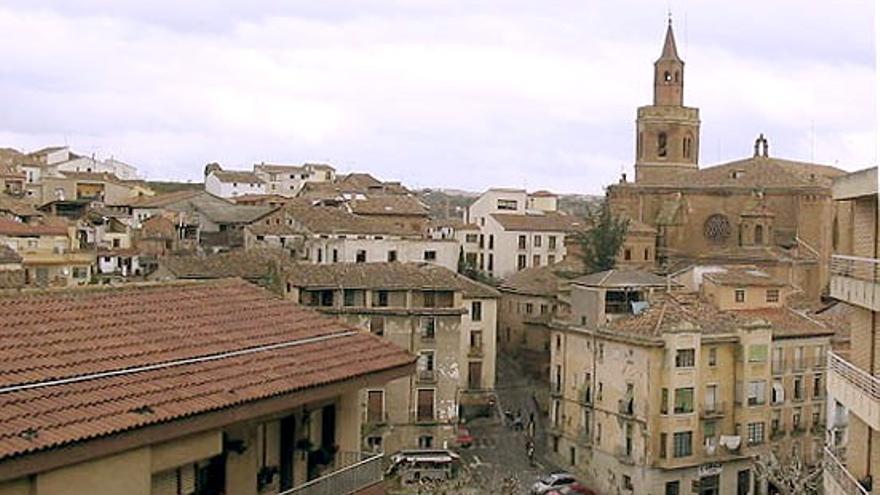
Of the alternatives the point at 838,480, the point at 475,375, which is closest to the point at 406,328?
the point at 475,375

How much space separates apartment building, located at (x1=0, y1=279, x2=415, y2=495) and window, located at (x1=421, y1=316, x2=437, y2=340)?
21281 mm

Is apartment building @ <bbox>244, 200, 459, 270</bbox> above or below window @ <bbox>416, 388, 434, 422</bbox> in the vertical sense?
above

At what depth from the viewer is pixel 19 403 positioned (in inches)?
350

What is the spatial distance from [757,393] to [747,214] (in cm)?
1704

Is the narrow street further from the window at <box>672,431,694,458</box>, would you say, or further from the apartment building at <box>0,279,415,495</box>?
the apartment building at <box>0,279,415,495</box>

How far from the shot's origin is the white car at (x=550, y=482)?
3219 cm

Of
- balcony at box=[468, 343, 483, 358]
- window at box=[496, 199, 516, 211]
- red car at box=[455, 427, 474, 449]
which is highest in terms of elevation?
window at box=[496, 199, 516, 211]

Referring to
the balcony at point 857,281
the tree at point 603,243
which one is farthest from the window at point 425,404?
the balcony at point 857,281

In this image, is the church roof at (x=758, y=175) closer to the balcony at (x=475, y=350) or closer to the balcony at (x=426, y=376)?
the balcony at (x=475, y=350)

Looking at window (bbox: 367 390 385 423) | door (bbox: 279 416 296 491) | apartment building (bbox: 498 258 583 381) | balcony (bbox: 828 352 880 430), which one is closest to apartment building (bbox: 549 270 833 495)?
window (bbox: 367 390 385 423)

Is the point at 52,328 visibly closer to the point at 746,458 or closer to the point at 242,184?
the point at 746,458

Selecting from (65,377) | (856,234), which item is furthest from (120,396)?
(856,234)

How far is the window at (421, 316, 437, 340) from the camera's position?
35344 millimetres

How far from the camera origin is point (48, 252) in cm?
4394
